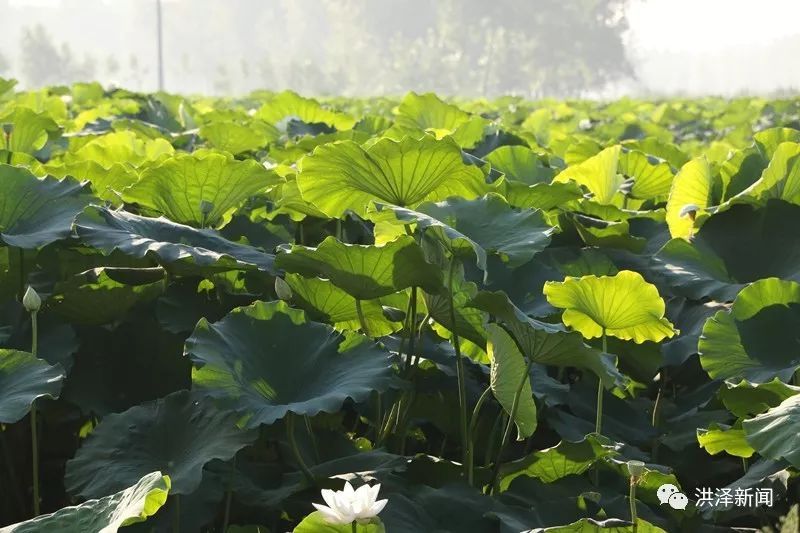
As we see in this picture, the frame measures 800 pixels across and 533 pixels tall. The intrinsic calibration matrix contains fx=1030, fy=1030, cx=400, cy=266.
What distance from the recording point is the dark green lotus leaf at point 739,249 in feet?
5.70

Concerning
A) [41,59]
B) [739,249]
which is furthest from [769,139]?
[41,59]

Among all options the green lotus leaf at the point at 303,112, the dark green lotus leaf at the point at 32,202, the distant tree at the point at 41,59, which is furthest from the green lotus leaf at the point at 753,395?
the distant tree at the point at 41,59

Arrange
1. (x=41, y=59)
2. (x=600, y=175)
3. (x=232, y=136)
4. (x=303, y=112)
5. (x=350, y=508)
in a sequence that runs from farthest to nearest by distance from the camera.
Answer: (x=41, y=59), (x=303, y=112), (x=232, y=136), (x=600, y=175), (x=350, y=508)

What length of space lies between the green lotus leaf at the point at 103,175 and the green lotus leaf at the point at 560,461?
91cm

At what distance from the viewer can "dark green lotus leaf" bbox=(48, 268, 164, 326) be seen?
1.53 meters

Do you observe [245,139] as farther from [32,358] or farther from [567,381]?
[32,358]

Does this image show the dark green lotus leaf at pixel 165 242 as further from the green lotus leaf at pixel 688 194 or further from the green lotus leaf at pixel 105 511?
the green lotus leaf at pixel 688 194

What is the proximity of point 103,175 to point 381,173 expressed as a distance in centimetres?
70

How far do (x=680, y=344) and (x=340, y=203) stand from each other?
0.61 metres

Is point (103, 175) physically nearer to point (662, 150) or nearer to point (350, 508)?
point (350, 508)

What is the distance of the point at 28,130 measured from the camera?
239cm

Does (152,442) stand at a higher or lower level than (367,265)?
lower

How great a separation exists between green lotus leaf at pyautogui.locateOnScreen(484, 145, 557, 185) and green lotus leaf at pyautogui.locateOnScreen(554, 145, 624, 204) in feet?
0.13

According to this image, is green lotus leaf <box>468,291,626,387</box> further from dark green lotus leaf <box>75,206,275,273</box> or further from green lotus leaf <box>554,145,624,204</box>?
green lotus leaf <box>554,145,624,204</box>
